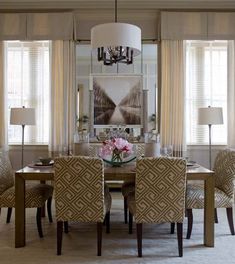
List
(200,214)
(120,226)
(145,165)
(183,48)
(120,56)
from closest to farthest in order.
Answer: (145,165), (120,56), (120,226), (200,214), (183,48)

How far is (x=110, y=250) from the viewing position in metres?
3.36

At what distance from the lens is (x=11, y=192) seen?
12.2ft

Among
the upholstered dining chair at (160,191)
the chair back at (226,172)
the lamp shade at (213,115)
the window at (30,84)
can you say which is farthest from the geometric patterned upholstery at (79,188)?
the window at (30,84)

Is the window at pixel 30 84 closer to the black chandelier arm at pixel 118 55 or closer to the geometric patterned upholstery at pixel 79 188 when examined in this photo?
the black chandelier arm at pixel 118 55

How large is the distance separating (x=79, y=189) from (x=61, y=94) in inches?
118

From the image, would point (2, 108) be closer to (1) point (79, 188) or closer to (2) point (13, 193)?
(2) point (13, 193)

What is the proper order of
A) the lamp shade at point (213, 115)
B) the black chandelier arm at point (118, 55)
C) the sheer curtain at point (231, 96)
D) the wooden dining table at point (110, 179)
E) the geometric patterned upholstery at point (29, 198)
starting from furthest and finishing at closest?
the sheer curtain at point (231, 96) < the lamp shade at point (213, 115) < the black chandelier arm at point (118, 55) < the geometric patterned upholstery at point (29, 198) < the wooden dining table at point (110, 179)

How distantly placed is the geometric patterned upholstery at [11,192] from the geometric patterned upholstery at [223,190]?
1524 mm

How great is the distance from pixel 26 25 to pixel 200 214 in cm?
407

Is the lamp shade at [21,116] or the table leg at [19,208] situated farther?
the lamp shade at [21,116]

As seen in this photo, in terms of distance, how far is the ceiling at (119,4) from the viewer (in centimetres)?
577

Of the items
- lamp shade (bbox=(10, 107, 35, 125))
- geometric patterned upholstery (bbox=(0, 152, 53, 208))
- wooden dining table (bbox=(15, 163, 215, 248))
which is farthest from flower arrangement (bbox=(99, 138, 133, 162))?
lamp shade (bbox=(10, 107, 35, 125))

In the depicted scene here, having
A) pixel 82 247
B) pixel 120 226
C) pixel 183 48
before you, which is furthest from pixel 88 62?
pixel 82 247

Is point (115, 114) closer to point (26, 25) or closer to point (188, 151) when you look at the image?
point (188, 151)
